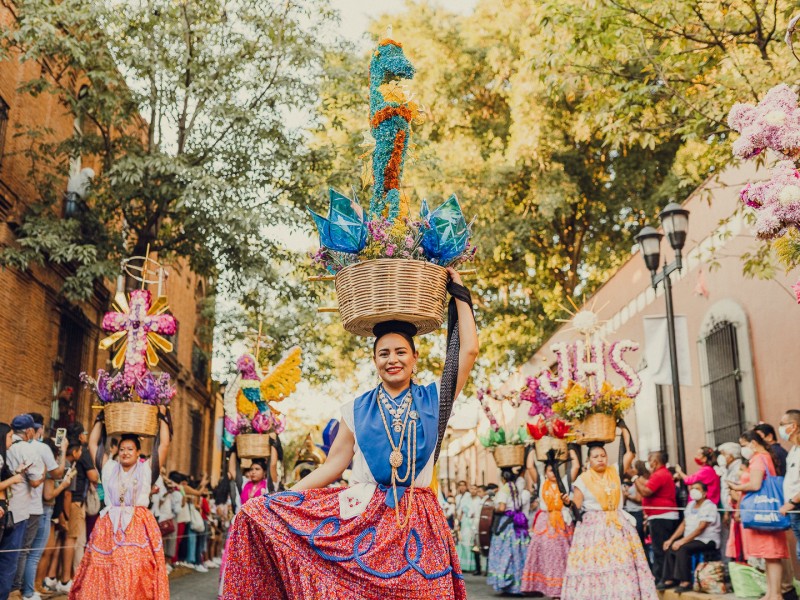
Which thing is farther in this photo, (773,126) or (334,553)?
(773,126)

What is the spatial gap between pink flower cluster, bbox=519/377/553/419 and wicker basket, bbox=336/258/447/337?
23.7 ft

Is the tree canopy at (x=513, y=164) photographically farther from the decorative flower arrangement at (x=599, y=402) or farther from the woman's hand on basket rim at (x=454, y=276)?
the woman's hand on basket rim at (x=454, y=276)

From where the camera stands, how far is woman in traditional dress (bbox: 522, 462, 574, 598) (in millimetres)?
12820

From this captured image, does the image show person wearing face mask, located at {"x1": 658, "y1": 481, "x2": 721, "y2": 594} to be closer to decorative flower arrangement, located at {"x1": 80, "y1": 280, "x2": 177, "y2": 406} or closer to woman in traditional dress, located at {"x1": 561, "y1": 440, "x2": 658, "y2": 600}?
woman in traditional dress, located at {"x1": 561, "y1": 440, "x2": 658, "y2": 600}

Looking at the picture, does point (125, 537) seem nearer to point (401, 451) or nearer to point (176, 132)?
point (401, 451)

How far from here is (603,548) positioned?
9383 mm

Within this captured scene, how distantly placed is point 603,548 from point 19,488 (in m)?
6.11

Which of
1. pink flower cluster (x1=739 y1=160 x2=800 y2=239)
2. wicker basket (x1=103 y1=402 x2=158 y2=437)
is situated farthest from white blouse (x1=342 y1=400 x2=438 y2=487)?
wicker basket (x1=103 y1=402 x2=158 y2=437)

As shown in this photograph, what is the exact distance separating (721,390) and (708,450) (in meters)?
2.58

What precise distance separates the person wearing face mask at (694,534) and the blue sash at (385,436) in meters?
7.70

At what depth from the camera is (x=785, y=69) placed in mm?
9289

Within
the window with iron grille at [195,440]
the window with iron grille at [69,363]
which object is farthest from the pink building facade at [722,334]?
the window with iron grille at [195,440]

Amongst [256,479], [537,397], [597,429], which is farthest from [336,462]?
[537,397]

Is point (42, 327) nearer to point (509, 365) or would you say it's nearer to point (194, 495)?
point (194, 495)
